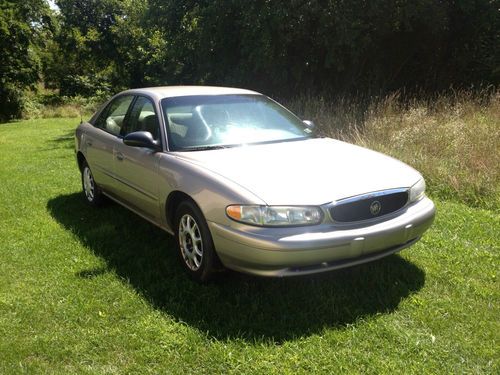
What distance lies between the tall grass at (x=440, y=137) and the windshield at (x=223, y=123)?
2418mm

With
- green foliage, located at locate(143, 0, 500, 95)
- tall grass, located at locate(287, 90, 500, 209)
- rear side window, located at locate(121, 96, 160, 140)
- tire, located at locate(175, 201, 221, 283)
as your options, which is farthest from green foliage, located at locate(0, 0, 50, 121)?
tire, located at locate(175, 201, 221, 283)

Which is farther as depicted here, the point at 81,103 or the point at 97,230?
the point at 81,103

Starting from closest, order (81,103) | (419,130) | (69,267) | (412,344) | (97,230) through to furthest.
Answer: (412,344) → (69,267) → (97,230) → (419,130) → (81,103)

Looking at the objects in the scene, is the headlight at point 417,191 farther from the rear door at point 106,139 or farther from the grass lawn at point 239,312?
the rear door at point 106,139

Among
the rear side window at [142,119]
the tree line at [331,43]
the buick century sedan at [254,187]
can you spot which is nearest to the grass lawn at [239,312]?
the buick century sedan at [254,187]

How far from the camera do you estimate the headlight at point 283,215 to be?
322cm

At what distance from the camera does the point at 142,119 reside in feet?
15.9

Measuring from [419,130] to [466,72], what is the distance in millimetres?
9509

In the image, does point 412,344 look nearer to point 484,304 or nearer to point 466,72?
point 484,304

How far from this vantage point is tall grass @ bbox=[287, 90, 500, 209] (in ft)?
20.0

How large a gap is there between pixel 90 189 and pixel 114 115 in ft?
3.53

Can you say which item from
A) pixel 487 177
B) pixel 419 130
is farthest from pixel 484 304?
pixel 419 130

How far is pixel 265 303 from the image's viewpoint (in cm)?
350

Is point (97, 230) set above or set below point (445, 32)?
below
